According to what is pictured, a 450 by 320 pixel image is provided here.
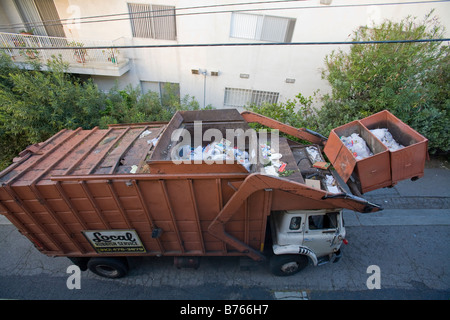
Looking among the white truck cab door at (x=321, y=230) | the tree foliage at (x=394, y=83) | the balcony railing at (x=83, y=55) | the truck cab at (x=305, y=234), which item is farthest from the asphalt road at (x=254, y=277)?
the balcony railing at (x=83, y=55)

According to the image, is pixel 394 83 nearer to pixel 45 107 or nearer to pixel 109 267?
pixel 109 267

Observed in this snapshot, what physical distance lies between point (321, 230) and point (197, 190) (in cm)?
245

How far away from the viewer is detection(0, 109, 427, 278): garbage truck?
3102mm

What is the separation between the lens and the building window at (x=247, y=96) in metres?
9.32

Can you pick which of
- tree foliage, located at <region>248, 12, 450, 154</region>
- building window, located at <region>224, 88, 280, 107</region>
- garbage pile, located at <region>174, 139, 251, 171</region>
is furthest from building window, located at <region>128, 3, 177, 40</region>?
garbage pile, located at <region>174, 139, 251, 171</region>

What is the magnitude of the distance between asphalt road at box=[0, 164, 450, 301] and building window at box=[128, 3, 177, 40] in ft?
26.8

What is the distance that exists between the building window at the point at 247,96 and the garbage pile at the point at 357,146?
5661 mm

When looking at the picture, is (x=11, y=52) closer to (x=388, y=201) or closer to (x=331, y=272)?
(x=331, y=272)

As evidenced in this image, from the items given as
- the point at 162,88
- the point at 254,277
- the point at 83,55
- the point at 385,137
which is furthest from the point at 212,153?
the point at 83,55

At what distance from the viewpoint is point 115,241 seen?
380 centimetres

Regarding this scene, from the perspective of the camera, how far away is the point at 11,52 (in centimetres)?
781

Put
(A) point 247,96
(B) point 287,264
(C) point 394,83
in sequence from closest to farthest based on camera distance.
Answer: (B) point 287,264 < (C) point 394,83 < (A) point 247,96

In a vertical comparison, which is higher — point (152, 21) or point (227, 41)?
point (152, 21)

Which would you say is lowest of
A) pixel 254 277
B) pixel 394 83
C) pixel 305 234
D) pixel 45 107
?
pixel 254 277
